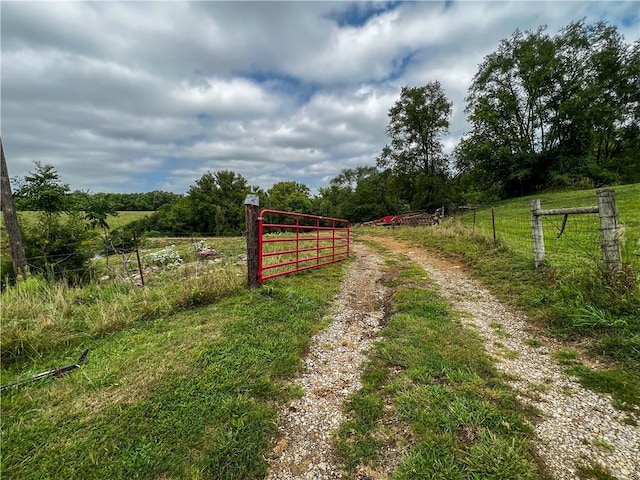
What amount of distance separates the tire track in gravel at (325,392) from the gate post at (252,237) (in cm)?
163

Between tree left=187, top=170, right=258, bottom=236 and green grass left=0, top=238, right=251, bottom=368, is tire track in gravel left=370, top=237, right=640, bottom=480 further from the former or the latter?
tree left=187, top=170, right=258, bottom=236

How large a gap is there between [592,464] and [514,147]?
1101 inches

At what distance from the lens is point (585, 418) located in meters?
2.02

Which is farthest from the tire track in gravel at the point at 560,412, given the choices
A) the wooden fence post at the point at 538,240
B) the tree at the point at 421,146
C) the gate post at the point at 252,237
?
the tree at the point at 421,146

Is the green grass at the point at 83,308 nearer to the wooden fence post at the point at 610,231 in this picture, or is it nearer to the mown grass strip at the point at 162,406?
the mown grass strip at the point at 162,406

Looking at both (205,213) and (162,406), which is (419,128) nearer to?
(162,406)

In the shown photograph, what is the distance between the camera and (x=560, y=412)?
6.84ft

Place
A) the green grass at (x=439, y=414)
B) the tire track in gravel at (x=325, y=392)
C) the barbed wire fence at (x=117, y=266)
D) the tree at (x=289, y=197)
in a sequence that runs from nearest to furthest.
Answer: the green grass at (x=439, y=414) < the tire track in gravel at (x=325, y=392) < the barbed wire fence at (x=117, y=266) < the tree at (x=289, y=197)

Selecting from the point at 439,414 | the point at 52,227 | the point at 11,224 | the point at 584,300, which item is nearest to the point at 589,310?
the point at 584,300

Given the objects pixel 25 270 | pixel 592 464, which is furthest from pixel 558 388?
pixel 25 270

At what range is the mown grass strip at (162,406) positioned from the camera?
1771 mm

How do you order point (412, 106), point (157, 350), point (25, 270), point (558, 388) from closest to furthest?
point (558, 388)
point (157, 350)
point (25, 270)
point (412, 106)

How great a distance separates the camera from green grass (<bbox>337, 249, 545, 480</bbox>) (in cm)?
170

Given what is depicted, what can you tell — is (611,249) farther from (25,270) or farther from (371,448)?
(25,270)
